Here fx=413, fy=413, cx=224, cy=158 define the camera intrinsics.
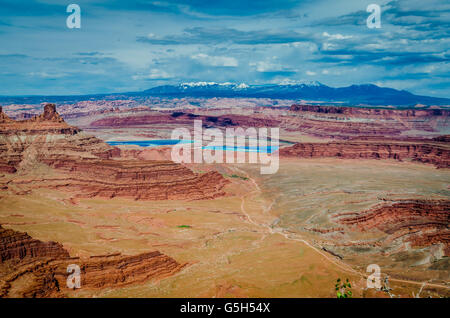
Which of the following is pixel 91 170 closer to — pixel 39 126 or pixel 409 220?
pixel 39 126

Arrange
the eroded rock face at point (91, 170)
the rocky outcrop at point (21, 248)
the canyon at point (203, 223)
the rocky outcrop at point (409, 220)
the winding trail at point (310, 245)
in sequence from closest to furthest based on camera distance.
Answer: the canyon at point (203, 223) < the rocky outcrop at point (21, 248) < the winding trail at point (310, 245) < the rocky outcrop at point (409, 220) < the eroded rock face at point (91, 170)

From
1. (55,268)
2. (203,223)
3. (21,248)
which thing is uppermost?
(21,248)

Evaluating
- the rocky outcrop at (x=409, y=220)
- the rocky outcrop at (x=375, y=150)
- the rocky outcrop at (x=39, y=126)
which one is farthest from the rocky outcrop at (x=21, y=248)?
the rocky outcrop at (x=375, y=150)

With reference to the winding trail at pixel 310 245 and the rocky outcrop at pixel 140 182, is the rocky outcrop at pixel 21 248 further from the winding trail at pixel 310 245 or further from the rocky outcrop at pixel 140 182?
the rocky outcrop at pixel 140 182

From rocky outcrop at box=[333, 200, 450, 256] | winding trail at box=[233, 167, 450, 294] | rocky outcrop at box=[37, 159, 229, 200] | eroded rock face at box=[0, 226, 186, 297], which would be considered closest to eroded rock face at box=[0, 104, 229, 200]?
rocky outcrop at box=[37, 159, 229, 200]

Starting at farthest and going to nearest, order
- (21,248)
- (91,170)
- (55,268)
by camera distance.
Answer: (91,170) → (21,248) → (55,268)

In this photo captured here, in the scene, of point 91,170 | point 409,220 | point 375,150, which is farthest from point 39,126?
point 375,150

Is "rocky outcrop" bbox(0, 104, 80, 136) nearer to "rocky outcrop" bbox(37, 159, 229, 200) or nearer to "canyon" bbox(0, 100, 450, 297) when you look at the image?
"canyon" bbox(0, 100, 450, 297)
